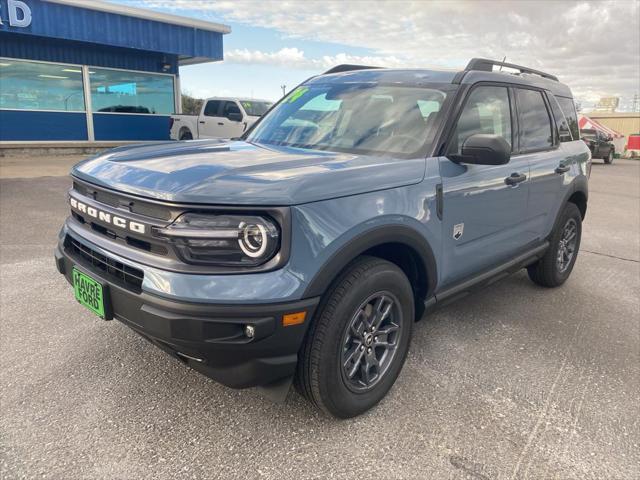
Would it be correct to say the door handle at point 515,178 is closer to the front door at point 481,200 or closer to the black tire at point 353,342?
the front door at point 481,200

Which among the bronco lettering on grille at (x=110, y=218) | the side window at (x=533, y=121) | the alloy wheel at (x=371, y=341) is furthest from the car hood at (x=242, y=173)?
the side window at (x=533, y=121)

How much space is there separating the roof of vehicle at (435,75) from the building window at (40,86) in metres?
13.6

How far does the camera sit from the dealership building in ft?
44.0

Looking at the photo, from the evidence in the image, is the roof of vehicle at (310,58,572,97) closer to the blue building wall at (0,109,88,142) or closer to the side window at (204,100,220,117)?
the side window at (204,100,220,117)

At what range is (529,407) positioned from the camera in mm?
2791

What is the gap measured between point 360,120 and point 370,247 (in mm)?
1119

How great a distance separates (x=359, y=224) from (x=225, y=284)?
691mm

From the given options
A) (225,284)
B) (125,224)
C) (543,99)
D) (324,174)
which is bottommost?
(225,284)

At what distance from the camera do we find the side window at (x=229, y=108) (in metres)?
14.5

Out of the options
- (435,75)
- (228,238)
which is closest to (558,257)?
(435,75)

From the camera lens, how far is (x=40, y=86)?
47.7 feet

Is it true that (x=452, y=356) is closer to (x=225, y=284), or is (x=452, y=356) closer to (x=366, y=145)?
(x=366, y=145)

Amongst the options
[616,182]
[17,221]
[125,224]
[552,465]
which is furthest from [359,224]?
[616,182]

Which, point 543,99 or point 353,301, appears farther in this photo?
point 543,99
